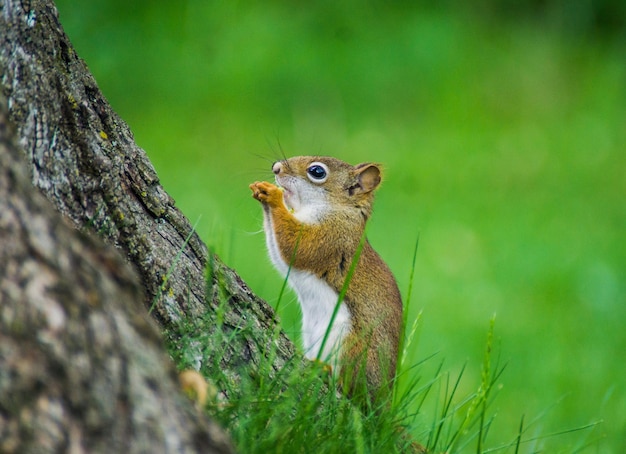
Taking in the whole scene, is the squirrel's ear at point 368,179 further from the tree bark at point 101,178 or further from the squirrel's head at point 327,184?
the tree bark at point 101,178

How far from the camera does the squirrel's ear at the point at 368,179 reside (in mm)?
3439

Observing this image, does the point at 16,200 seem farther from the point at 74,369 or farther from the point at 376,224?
the point at 376,224

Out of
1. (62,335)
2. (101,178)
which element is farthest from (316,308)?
(62,335)

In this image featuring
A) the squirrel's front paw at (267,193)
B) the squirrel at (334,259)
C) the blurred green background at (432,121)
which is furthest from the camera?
the blurred green background at (432,121)

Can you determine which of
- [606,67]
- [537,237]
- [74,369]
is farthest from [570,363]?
[74,369]

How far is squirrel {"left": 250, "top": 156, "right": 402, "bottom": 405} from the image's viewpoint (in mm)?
2842

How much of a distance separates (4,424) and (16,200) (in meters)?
0.28

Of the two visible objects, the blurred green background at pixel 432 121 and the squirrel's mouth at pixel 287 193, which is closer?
the squirrel's mouth at pixel 287 193

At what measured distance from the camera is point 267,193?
3.19m

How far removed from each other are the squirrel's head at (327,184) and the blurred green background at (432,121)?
2.20 m

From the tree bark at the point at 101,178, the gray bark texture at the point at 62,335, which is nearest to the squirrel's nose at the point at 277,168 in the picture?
the tree bark at the point at 101,178

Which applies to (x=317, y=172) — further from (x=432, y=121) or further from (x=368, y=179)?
(x=432, y=121)

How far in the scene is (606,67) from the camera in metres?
8.16

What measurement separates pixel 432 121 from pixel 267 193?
15.3 ft
